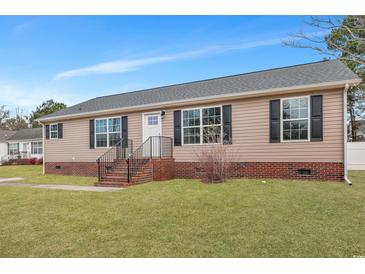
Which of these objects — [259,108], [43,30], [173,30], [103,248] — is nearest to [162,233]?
[103,248]

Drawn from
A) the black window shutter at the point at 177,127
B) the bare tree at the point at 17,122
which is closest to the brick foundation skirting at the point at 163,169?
the black window shutter at the point at 177,127

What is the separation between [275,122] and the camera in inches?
363

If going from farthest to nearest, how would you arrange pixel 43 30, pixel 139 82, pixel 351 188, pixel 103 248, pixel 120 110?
1. pixel 139 82
2. pixel 120 110
3. pixel 43 30
4. pixel 351 188
5. pixel 103 248

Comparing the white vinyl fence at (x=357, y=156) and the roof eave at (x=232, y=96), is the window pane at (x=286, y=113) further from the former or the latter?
the white vinyl fence at (x=357, y=156)

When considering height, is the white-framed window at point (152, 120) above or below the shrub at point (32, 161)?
above

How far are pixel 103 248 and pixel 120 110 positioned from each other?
9.53 m

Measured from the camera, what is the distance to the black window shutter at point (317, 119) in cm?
849

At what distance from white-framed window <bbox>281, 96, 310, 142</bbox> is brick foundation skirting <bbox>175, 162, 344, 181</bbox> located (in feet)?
3.02

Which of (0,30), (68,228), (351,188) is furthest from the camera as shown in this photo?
(0,30)

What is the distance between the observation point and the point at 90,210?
5.68 metres

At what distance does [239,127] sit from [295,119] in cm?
199

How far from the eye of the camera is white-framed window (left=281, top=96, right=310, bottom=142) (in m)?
8.79
